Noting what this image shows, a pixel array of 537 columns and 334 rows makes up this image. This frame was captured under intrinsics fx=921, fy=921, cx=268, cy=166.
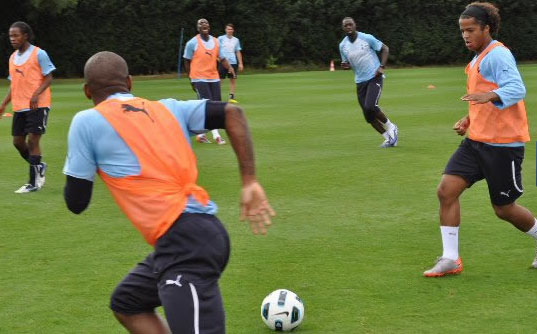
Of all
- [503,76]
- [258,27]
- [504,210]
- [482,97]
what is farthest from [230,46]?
[482,97]

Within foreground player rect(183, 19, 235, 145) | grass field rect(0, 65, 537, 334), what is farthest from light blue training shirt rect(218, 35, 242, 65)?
grass field rect(0, 65, 537, 334)

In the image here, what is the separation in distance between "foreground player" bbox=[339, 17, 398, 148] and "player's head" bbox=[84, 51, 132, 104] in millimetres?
11891

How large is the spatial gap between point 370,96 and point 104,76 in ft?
40.0

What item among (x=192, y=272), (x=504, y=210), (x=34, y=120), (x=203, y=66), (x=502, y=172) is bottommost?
(x=203, y=66)

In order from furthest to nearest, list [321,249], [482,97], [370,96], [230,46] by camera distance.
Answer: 1. [230,46]
2. [370,96]
3. [321,249]
4. [482,97]

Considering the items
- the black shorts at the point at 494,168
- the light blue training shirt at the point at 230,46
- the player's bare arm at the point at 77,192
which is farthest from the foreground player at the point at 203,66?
the player's bare arm at the point at 77,192

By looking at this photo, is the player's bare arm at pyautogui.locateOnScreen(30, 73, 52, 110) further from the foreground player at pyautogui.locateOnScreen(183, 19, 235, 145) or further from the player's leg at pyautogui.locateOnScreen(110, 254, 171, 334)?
the player's leg at pyautogui.locateOnScreen(110, 254, 171, 334)

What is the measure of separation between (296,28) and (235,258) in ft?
131

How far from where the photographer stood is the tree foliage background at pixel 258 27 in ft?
140

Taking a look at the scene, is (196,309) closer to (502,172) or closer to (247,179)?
(247,179)

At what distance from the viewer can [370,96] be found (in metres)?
16.4

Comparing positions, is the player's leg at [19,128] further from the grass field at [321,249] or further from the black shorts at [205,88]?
the black shorts at [205,88]

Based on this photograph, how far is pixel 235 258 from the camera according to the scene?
8320mm

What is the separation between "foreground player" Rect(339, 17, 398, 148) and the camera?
1636cm
